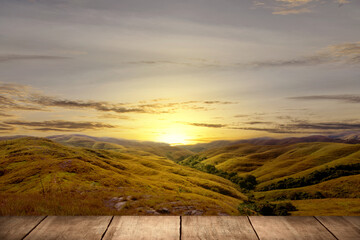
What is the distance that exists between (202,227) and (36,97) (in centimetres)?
1189

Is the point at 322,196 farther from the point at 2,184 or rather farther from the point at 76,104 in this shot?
the point at 2,184

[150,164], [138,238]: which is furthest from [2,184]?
[150,164]

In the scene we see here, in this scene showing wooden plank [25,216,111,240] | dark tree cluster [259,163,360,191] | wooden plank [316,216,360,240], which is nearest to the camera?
wooden plank [25,216,111,240]

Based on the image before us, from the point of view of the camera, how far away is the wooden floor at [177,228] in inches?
189

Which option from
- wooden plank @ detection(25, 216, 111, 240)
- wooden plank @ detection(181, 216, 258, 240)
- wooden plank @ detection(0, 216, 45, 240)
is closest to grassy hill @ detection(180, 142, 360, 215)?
wooden plank @ detection(181, 216, 258, 240)

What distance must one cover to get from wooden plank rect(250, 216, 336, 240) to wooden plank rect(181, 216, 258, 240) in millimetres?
199

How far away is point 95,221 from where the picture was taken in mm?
5324

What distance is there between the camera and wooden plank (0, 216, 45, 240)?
4.80 m

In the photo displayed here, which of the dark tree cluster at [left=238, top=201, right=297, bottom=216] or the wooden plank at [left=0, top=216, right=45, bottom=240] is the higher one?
the wooden plank at [left=0, top=216, right=45, bottom=240]

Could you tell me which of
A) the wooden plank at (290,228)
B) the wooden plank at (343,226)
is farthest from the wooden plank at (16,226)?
the wooden plank at (343,226)

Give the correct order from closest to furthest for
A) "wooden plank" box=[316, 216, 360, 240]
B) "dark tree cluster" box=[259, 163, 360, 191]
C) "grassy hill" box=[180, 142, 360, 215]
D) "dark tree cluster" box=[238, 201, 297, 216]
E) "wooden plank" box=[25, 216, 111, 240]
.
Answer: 1. "wooden plank" box=[25, 216, 111, 240]
2. "wooden plank" box=[316, 216, 360, 240]
3. "dark tree cluster" box=[238, 201, 297, 216]
4. "grassy hill" box=[180, 142, 360, 215]
5. "dark tree cluster" box=[259, 163, 360, 191]

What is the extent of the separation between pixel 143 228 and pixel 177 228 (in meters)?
0.63

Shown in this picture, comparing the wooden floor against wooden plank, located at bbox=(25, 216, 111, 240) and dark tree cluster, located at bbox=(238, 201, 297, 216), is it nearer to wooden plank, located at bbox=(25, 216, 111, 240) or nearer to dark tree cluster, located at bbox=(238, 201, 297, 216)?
wooden plank, located at bbox=(25, 216, 111, 240)

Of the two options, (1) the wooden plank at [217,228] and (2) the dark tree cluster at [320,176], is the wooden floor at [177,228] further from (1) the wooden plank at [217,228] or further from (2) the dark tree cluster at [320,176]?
(2) the dark tree cluster at [320,176]
